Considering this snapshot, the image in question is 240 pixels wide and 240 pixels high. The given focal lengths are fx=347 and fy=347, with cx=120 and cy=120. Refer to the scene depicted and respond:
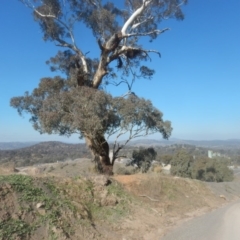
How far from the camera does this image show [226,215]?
46.3 ft

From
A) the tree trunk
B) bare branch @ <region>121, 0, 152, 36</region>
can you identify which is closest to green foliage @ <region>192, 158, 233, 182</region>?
the tree trunk

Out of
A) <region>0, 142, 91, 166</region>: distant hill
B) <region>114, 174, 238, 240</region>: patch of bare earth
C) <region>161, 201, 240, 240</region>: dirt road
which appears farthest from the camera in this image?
<region>0, 142, 91, 166</region>: distant hill

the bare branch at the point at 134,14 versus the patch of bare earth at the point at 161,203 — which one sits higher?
the bare branch at the point at 134,14

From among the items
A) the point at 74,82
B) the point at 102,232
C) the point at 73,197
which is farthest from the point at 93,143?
the point at 102,232

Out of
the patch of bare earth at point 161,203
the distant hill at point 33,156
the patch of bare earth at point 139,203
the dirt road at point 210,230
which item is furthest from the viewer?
the distant hill at point 33,156

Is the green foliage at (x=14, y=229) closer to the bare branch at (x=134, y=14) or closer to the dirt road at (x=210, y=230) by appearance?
the dirt road at (x=210, y=230)

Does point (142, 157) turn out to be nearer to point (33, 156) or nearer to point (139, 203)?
point (139, 203)

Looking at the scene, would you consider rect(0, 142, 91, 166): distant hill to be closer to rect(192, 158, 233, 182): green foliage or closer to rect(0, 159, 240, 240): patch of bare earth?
rect(192, 158, 233, 182): green foliage

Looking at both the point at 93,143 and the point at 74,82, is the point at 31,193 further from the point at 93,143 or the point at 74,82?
the point at 74,82

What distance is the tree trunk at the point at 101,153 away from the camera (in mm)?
18516

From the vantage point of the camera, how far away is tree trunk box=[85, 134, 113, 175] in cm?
1852

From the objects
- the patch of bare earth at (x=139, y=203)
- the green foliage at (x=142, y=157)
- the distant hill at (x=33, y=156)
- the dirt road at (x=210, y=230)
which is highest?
the distant hill at (x=33, y=156)

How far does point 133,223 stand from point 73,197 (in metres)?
2.23

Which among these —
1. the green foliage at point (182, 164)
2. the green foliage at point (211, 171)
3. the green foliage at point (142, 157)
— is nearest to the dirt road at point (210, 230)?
the green foliage at point (142, 157)
